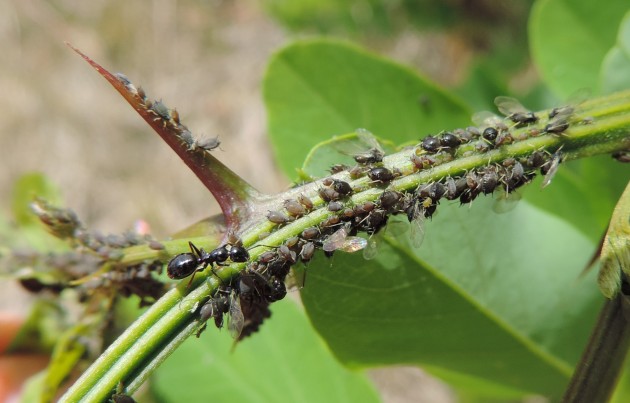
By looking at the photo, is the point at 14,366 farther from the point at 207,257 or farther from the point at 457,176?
the point at 457,176

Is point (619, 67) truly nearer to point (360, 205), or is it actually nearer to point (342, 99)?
point (342, 99)

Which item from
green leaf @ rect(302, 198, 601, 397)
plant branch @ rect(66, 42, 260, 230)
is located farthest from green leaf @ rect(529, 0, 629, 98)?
plant branch @ rect(66, 42, 260, 230)

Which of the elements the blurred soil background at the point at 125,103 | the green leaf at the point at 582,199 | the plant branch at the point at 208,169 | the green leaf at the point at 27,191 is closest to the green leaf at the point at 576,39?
the green leaf at the point at 582,199

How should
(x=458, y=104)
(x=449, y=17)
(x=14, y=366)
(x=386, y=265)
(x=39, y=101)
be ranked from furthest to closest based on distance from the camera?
(x=39, y=101) → (x=449, y=17) → (x=14, y=366) → (x=458, y=104) → (x=386, y=265)

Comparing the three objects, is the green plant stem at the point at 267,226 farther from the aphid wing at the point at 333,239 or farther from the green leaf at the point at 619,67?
the green leaf at the point at 619,67

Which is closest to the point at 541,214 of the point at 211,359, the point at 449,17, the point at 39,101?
the point at 211,359

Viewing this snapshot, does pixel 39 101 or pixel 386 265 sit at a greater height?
pixel 39 101
